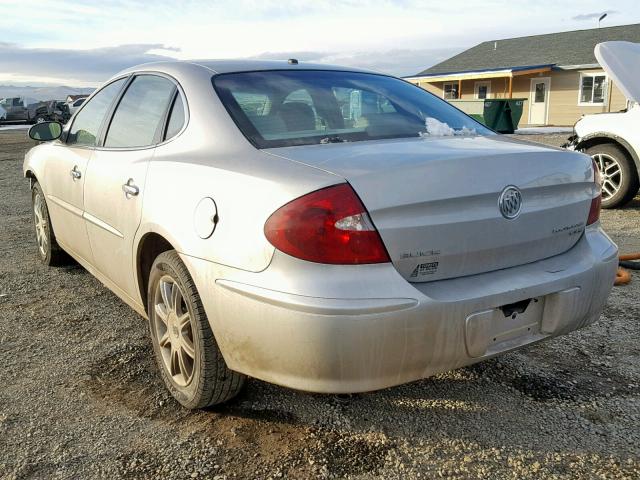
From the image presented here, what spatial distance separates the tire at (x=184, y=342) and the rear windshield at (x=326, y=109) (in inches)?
26.0

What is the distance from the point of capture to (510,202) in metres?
2.23

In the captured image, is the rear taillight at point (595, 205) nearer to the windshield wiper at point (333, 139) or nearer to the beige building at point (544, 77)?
the windshield wiper at point (333, 139)

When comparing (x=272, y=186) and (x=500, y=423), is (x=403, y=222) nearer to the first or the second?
(x=272, y=186)

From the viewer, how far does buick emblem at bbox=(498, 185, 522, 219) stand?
2213 mm

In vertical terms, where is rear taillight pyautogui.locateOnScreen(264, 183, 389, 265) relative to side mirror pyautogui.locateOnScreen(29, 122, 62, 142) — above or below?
below

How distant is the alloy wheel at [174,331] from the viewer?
257cm

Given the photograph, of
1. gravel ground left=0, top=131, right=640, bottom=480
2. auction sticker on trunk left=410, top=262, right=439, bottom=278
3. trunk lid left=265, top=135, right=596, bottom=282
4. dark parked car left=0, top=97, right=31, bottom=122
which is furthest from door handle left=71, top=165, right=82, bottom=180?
dark parked car left=0, top=97, right=31, bottom=122

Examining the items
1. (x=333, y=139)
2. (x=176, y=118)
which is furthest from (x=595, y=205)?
(x=176, y=118)

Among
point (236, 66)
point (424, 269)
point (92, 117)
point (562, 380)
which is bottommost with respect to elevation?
point (562, 380)

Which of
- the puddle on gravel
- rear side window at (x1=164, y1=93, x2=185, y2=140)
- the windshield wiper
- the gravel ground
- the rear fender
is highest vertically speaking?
rear side window at (x1=164, y1=93, x2=185, y2=140)

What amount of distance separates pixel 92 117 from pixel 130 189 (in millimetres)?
1267

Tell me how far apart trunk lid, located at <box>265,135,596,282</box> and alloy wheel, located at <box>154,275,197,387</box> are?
2.59 feet

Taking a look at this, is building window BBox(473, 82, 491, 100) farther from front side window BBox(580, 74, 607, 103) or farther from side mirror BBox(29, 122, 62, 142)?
side mirror BBox(29, 122, 62, 142)

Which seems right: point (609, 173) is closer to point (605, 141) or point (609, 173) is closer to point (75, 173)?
point (605, 141)
